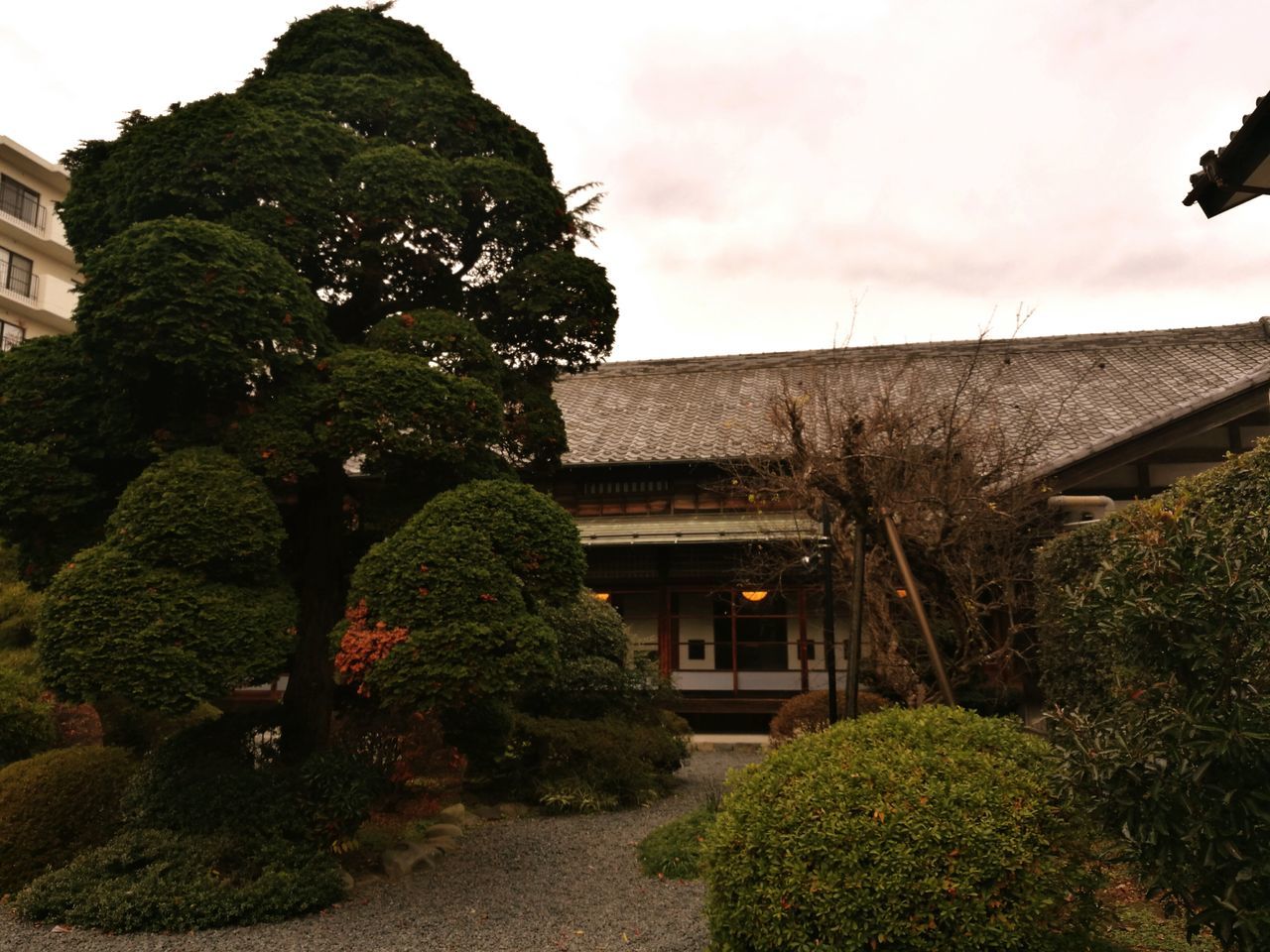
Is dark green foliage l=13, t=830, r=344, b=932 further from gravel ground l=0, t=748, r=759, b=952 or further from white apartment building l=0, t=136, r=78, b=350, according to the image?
white apartment building l=0, t=136, r=78, b=350

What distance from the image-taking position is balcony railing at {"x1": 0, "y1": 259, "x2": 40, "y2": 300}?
1235 inches

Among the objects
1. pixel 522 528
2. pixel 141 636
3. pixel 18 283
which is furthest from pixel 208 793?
pixel 18 283

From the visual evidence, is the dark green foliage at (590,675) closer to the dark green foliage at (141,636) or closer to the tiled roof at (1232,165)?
the dark green foliage at (141,636)

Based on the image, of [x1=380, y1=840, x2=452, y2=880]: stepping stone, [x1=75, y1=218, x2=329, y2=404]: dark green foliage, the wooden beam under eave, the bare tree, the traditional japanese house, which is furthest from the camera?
the traditional japanese house

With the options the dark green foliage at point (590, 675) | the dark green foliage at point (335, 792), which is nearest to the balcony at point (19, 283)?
the dark green foliage at point (590, 675)

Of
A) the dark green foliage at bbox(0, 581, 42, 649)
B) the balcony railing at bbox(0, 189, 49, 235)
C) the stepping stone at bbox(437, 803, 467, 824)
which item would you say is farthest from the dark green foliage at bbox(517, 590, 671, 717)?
the balcony railing at bbox(0, 189, 49, 235)

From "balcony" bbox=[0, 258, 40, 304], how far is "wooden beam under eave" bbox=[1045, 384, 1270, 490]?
33.6 metres

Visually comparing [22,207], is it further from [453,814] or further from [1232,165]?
[1232,165]

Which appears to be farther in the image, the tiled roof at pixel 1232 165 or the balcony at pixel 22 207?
the balcony at pixel 22 207

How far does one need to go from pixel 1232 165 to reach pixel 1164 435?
5.85 m

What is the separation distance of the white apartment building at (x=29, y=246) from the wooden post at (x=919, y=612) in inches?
1253

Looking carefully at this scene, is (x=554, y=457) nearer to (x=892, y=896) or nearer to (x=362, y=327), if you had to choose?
(x=362, y=327)

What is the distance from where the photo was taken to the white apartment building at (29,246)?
31.0m

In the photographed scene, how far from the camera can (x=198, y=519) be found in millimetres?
6234
